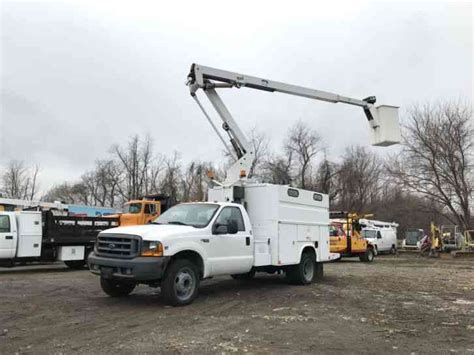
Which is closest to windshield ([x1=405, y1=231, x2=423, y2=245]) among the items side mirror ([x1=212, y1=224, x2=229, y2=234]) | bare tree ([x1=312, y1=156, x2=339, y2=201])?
bare tree ([x1=312, y1=156, x2=339, y2=201])

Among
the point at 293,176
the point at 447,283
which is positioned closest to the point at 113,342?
the point at 447,283

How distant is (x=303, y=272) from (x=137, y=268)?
5.51 metres

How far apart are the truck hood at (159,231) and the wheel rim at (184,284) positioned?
0.73 meters

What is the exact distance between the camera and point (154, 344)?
639cm

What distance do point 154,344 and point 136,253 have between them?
273cm

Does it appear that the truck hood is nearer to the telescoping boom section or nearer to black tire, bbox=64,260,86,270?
the telescoping boom section

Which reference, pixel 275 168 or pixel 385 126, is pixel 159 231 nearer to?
pixel 385 126

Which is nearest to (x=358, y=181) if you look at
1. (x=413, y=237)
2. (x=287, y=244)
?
(x=413, y=237)

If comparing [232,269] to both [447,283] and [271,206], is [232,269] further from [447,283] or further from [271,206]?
[447,283]

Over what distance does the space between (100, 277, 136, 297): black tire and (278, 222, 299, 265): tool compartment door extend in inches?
143

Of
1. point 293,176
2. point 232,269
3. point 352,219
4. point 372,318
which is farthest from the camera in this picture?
point 293,176

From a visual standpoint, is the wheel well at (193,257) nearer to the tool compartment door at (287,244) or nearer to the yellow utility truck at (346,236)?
the tool compartment door at (287,244)

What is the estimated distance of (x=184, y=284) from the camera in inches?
367

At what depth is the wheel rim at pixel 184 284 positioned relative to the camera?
916cm
